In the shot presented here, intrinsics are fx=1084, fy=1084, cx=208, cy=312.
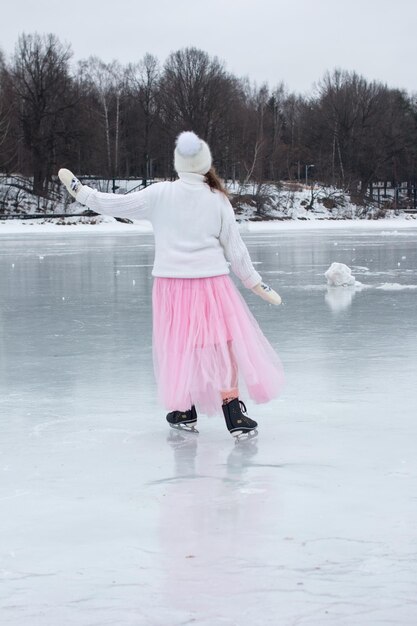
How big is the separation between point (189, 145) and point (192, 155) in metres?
0.05

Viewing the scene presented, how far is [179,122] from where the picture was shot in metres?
71.1

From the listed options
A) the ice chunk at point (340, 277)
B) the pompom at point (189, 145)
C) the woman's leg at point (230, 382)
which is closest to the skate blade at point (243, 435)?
the woman's leg at point (230, 382)

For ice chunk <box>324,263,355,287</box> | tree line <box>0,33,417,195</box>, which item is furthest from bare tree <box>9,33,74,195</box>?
ice chunk <box>324,263,355,287</box>

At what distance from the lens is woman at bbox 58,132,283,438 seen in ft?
17.7

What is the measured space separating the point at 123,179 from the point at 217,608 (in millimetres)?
66776

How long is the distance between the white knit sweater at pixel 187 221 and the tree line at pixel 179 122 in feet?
177

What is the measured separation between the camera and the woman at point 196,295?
538cm

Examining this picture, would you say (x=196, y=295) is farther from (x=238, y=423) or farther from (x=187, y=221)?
(x=238, y=423)

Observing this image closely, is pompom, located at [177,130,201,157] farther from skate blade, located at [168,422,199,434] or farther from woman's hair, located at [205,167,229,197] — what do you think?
skate blade, located at [168,422,199,434]

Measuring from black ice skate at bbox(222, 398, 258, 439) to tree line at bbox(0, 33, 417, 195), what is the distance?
54.3 metres

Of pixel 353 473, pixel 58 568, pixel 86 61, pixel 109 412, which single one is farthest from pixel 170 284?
pixel 86 61

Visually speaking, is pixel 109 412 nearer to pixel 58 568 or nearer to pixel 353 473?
pixel 353 473

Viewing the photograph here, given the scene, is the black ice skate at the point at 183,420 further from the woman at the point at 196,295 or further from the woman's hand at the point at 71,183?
the woman's hand at the point at 71,183

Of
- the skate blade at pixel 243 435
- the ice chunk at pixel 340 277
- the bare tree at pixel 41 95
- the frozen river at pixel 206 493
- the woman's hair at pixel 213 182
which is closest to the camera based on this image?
the frozen river at pixel 206 493
